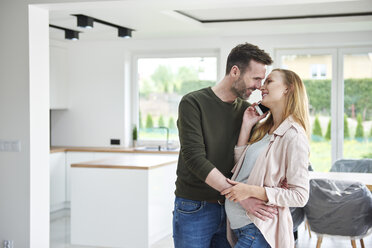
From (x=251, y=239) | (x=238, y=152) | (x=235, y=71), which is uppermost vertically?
(x=235, y=71)

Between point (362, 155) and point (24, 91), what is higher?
point (24, 91)

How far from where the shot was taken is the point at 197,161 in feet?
7.88

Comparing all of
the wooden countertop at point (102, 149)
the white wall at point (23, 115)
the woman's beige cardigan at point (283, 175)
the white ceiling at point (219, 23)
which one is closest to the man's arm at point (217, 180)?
the woman's beige cardigan at point (283, 175)

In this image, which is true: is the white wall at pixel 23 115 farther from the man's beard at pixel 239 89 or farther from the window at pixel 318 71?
the window at pixel 318 71

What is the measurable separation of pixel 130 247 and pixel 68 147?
286 cm

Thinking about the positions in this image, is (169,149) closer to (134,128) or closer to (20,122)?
(134,128)

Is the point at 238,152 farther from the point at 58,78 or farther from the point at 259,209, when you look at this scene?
the point at 58,78

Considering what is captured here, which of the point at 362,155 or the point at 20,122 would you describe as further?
the point at 362,155

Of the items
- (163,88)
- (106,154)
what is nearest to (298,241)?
(106,154)

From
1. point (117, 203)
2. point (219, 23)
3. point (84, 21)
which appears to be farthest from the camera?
point (219, 23)

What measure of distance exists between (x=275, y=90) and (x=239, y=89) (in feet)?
0.77

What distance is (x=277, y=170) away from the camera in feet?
7.54

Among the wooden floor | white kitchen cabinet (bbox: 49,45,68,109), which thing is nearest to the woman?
the wooden floor

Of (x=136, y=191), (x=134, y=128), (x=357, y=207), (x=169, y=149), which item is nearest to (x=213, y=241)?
(x=357, y=207)
